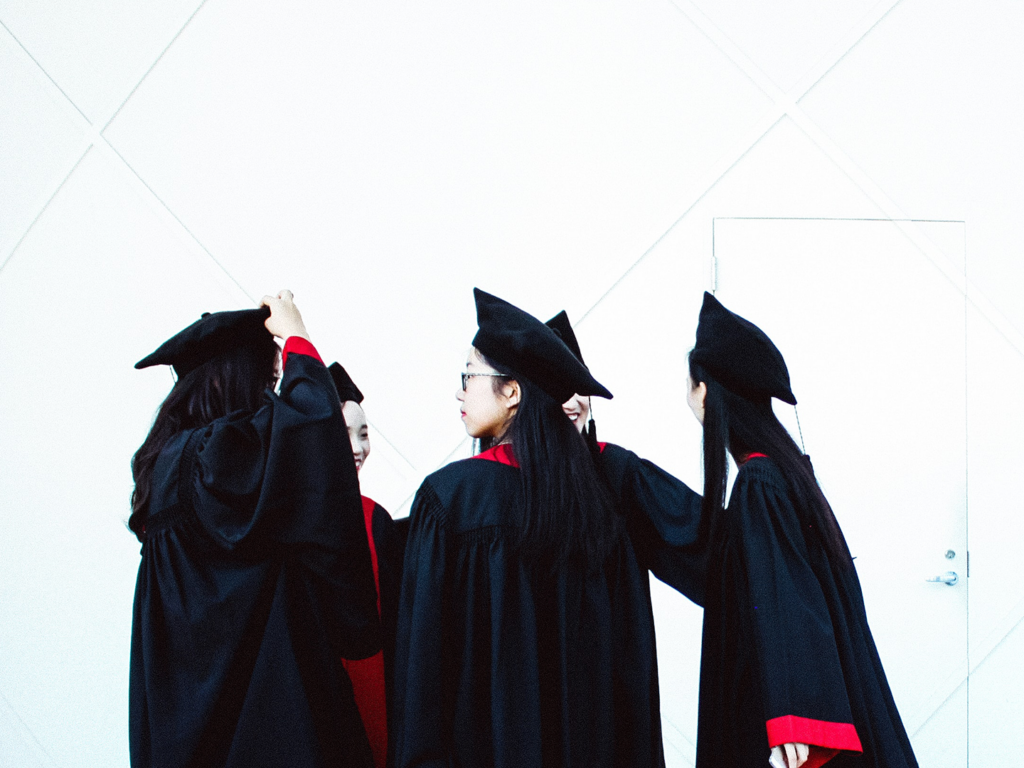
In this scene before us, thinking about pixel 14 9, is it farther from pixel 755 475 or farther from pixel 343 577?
pixel 755 475

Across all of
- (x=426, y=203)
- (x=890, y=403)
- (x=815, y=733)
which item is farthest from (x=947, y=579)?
(x=426, y=203)

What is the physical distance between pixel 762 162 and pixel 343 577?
2.29 metres

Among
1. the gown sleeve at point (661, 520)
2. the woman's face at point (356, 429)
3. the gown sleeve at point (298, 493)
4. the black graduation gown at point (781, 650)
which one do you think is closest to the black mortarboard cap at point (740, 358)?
the black graduation gown at point (781, 650)

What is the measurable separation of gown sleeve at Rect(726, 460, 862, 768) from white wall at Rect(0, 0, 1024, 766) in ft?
3.97

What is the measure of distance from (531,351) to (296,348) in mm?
516

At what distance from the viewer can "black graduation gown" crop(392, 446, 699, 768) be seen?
1.56 m

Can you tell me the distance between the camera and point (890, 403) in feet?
9.67

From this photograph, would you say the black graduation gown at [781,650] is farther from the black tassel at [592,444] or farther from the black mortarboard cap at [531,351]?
the black mortarboard cap at [531,351]

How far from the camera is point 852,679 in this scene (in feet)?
5.54

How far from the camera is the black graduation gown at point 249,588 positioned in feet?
5.16

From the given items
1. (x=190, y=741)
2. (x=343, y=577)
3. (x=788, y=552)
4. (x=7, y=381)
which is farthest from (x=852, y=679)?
(x=7, y=381)

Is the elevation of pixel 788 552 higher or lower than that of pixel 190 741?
higher

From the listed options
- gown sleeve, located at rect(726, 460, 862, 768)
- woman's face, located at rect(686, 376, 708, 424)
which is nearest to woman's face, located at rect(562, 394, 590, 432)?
woman's face, located at rect(686, 376, 708, 424)

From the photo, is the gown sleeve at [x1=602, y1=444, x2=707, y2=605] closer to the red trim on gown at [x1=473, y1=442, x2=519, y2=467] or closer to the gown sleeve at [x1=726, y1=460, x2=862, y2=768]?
the gown sleeve at [x1=726, y1=460, x2=862, y2=768]
